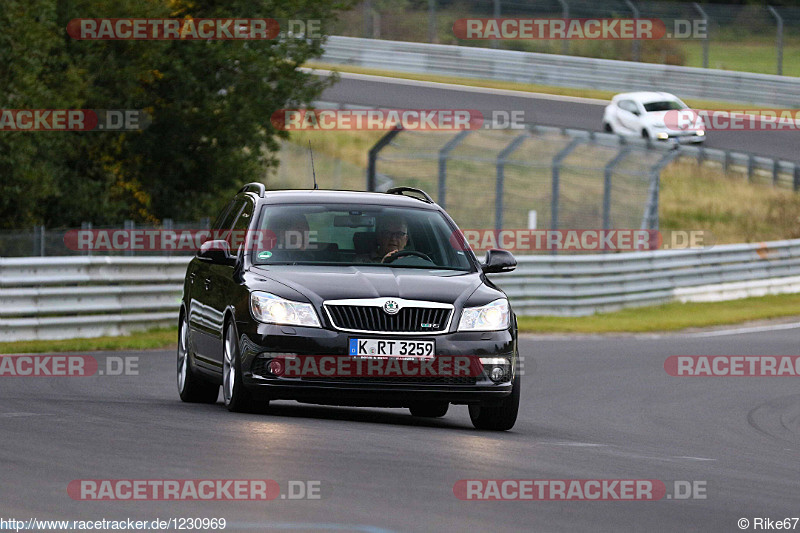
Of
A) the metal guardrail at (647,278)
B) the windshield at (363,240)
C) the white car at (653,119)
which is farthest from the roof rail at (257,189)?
the white car at (653,119)

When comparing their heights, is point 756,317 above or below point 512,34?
below

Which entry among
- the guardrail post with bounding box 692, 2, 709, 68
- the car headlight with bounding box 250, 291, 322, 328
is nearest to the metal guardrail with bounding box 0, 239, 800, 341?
the car headlight with bounding box 250, 291, 322, 328

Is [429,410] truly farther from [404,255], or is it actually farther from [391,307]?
[391,307]

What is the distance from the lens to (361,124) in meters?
44.2

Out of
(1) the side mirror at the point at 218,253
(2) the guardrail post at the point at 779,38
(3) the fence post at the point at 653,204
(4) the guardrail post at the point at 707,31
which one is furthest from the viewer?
(2) the guardrail post at the point at 779,38

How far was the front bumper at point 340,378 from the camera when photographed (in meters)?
10.3

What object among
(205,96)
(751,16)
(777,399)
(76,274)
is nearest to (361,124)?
(751,16)

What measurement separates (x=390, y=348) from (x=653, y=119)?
3427cm

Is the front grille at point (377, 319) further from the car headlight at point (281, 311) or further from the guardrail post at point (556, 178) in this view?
the guardrail post at point (556, 178)

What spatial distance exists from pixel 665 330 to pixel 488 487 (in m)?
17.7

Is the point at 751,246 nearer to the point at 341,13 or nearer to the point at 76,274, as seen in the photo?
the point at 76,274

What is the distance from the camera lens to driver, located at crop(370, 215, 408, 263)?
37.0 feet

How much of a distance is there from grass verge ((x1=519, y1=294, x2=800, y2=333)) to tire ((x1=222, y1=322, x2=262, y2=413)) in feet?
42.0

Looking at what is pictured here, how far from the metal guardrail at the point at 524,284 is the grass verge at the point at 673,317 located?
0.25 meters
